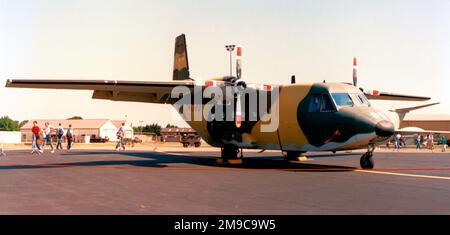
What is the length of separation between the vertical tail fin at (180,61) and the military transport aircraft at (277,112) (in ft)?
15.7

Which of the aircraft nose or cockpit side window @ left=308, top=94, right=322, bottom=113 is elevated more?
cockpit side window @ left=308, top=94, right=322, bottom=113

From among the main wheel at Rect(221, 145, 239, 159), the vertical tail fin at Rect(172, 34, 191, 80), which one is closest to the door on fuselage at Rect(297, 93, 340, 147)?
the main wheel at Rect(221, 145, 239, 159)

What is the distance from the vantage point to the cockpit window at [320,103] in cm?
1494

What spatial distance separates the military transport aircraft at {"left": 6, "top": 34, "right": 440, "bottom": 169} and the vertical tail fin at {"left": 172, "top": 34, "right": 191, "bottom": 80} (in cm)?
478

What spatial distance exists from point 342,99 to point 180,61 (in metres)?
13.2

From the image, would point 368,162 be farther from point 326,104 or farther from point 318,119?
point 326,104

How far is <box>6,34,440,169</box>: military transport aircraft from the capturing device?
14.2 meters

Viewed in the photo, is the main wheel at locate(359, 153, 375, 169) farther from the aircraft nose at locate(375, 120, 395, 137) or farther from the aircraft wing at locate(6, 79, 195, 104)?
the aircraft wing at locate(6, 79, 195, 104)

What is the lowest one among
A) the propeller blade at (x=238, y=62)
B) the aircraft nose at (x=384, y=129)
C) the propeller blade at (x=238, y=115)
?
the aircraft nose at (x=384, y=129)

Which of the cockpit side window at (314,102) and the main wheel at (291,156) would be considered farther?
the main wheel at (291,156)

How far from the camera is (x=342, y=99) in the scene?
1491 centimetres

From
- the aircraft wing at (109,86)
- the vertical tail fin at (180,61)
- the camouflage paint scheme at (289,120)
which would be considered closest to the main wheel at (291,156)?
the camouflage paint scheme at (289,120)

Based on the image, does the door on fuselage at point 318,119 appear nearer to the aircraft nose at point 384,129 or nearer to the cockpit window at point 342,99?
the cockpit window at point 342,99

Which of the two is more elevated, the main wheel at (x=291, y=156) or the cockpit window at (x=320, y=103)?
the cockpit window at (x=320, y=103)
